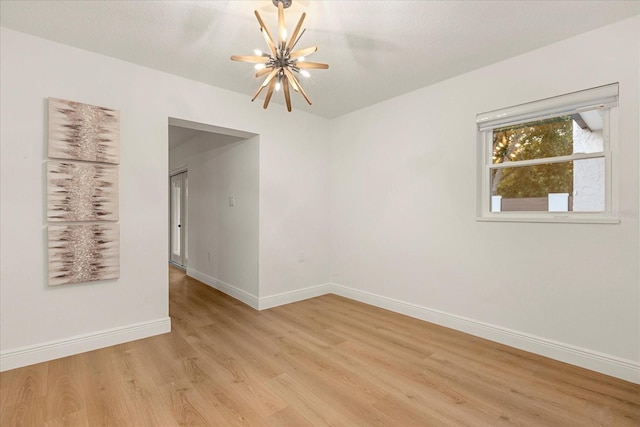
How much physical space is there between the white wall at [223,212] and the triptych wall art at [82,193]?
1.52 m

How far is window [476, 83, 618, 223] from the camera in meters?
2.38

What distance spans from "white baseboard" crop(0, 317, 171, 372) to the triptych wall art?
1.65 feet

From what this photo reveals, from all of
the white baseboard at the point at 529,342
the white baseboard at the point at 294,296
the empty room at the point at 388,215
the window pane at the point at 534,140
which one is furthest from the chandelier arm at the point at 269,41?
the white baseboard at the point at 529,342

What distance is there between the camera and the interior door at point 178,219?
630 centimetres

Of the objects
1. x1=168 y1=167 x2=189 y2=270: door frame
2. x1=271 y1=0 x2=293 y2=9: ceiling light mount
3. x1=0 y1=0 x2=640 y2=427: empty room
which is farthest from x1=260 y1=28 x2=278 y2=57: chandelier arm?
x1=168 y1=167 x2=189 y2=270: door frame

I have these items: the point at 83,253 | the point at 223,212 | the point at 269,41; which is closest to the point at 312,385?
the point at 83,253

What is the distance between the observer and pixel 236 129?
3.60 m

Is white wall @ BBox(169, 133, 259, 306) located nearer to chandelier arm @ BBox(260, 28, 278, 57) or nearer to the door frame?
the door frame

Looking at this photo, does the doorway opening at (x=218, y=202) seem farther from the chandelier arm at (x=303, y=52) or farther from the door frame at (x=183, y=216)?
the chandelier arm at (x=303, y=52)

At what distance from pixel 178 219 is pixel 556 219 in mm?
6561

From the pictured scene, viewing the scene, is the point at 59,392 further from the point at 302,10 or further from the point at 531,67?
the point at 531,67

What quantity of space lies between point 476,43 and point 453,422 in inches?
110

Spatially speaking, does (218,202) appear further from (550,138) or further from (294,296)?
(550,138)

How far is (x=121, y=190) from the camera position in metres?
2.83
